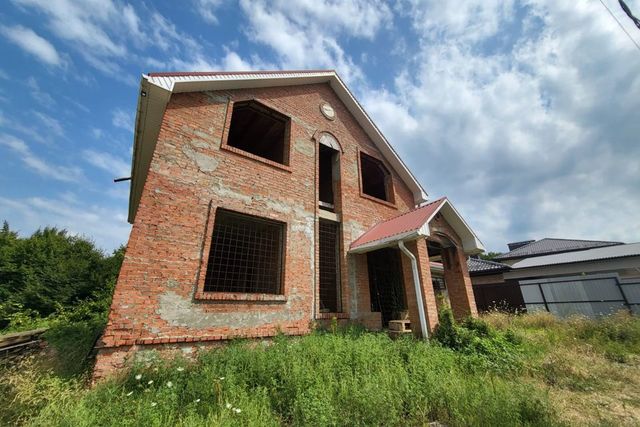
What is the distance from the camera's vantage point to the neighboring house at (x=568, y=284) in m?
11.9

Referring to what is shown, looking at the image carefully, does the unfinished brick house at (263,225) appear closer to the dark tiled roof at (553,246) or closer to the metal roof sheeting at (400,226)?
the metal roof sheeting at (400,226)

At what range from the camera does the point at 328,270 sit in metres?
8.15

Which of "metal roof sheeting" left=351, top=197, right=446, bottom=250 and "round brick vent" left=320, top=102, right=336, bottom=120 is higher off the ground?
"round brick vent" left=320, top=102, right=336, bottom=120

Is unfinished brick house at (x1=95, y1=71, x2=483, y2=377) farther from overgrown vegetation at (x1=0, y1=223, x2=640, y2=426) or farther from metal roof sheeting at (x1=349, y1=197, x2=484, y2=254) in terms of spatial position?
overgrown vegetation at (x1=0, y1=223, x2=640, y2=426)

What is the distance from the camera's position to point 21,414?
11.2 feet

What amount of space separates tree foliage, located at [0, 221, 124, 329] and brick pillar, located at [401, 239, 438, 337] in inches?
583

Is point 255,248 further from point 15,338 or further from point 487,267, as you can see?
point 487,267

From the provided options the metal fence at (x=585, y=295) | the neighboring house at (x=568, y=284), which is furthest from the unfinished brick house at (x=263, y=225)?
the neighboring house at (x=568, y=284)

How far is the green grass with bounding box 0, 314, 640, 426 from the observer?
3273 mm

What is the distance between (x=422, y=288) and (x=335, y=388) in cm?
383

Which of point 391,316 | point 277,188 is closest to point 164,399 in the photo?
point 277,188

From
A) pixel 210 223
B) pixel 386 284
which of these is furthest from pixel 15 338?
pixel 386 284

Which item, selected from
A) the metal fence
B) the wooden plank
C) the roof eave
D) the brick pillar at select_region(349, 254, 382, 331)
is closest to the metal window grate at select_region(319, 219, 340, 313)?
the brick pillar at select_region(349, 254, 382, 331)

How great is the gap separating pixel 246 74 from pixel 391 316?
8749mm
